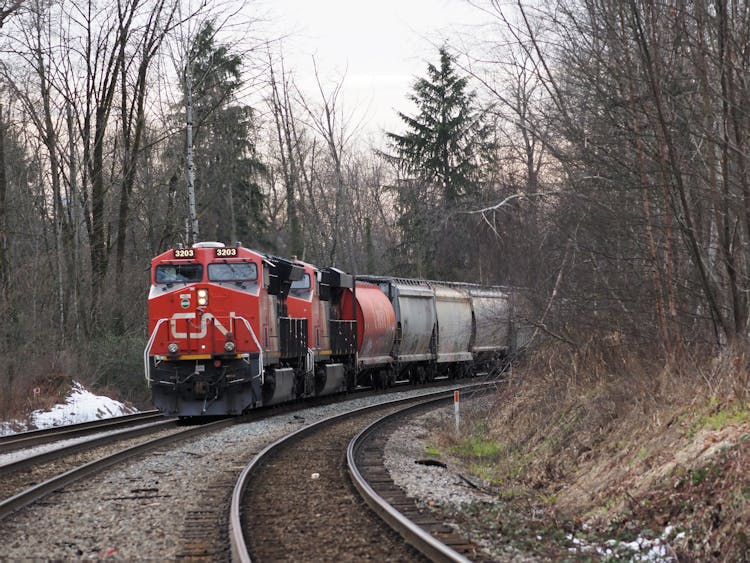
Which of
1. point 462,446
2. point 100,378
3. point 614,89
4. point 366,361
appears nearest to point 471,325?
point 366,361

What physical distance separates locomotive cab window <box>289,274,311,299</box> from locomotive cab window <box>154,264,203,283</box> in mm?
3406

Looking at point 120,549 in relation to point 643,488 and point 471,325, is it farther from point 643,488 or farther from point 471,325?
point 471,325

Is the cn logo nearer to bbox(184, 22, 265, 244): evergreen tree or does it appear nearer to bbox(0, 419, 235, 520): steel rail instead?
bbox(0, 419, 235, 520): steel rail

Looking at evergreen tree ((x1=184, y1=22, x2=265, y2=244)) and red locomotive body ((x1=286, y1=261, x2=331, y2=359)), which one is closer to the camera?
red locomotive body ((x1=286, y1=261, x2=331, y2=359))

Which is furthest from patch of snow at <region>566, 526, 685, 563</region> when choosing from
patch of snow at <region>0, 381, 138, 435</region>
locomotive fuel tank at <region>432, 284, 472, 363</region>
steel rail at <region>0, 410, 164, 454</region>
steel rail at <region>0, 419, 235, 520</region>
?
locomotive fuel tank at <region>432, 284, 472, 363</region>

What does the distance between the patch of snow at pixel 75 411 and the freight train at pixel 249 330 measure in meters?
3.09

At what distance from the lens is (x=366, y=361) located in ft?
89.9

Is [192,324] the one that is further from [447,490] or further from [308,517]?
[308,517]

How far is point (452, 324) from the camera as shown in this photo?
1308 inches

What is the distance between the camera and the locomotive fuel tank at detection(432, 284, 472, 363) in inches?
1284

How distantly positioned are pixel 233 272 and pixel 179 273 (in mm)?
1154

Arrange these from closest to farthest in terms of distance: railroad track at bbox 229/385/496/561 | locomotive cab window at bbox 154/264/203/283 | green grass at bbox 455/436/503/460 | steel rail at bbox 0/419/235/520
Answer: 1. railroad track at bbox 229/385/496/561
2. steel rail at bbox 0/419/235/520
3. green grass at bbox 455/436/503/460
4. locomotive cab window at bbox 154/264/203/283

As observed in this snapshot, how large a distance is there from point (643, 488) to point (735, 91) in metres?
4.88

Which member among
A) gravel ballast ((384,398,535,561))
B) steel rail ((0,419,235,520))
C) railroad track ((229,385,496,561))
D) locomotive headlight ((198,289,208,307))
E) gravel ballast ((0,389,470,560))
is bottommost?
gravel ballast ((384,398,535,561))
